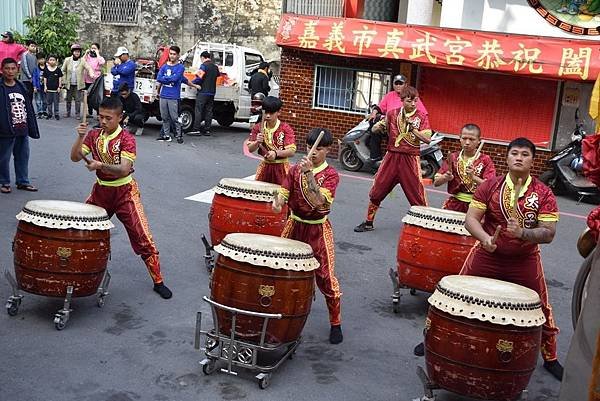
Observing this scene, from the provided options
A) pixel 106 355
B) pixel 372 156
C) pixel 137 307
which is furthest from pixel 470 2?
pixel 106 355

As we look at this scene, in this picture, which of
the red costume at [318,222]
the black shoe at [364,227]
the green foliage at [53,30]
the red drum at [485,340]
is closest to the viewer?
the red drum at [485,340]

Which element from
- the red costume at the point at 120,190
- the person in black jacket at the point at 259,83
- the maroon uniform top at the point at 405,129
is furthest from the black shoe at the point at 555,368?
the person in black jacket at the point at 259,83

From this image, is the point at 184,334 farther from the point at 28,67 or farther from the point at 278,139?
the point at 28,67

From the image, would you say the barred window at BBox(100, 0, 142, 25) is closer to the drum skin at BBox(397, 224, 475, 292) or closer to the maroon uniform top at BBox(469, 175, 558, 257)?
the drum skin at BBox(397, 224, 475, 292)

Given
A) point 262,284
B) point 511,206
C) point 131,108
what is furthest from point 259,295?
point 131,108

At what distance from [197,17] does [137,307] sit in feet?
65.6

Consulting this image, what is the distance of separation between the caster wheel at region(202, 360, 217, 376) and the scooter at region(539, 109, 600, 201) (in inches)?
354

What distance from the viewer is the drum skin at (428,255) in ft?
20.8

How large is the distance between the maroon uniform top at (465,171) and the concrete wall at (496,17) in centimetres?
776

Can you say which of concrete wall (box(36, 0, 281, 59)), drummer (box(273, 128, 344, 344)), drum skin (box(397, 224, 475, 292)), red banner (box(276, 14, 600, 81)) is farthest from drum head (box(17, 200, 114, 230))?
concrete wall (box(36, 0, 281, 59))

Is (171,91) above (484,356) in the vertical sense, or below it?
below

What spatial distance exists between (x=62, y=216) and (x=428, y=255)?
2869 mm

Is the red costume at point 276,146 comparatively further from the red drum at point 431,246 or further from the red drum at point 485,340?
the red drum at point 485,340

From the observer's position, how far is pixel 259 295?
16.6 feet
